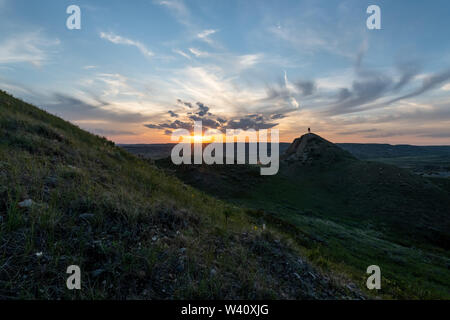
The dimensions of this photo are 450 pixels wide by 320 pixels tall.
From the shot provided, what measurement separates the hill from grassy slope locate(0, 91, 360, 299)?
9.53 ft

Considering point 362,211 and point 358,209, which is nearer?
point 362,211

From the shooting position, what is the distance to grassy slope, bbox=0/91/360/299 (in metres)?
3.13

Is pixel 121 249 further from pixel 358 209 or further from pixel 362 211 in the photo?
pixel 358 209

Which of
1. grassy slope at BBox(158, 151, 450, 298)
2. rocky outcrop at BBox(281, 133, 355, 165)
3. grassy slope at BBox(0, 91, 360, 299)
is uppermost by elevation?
rocky outcrop at BBox(281, 133, 355, 165)

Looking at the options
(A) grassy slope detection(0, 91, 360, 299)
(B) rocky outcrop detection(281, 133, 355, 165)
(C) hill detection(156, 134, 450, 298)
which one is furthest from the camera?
(B) rocky outcrop detection(281, 133, 355, 165)

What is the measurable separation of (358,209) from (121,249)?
38.8 m

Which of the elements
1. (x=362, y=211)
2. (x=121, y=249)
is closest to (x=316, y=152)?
(x=362, y=211)

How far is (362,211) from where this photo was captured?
32.0m

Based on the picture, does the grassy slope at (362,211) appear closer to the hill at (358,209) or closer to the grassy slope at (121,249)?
the hill at (358,209)

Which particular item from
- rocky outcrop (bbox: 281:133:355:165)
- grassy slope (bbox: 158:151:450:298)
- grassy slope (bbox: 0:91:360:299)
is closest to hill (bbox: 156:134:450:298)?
grassy slope (bbox: 158:151:450:298)

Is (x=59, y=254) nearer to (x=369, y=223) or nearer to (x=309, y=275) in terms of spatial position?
(x=309, y=275)

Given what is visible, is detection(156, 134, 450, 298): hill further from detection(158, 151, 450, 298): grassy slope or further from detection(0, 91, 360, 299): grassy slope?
detection(0, 91, 360, 299): grassy slope
